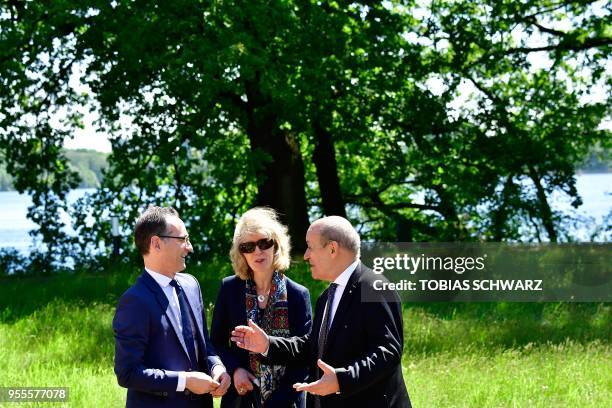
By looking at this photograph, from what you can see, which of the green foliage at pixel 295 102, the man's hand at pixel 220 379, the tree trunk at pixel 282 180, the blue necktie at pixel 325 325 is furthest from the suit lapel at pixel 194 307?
the tree trunk at pixel 282 180

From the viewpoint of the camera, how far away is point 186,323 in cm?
493

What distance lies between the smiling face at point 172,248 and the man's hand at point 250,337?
0.50m

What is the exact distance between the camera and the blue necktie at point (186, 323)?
4914 millimetres

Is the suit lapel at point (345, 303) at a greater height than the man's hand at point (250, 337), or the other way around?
the suit lapel at point (345, 303)

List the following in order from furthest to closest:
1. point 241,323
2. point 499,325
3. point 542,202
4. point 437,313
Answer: point 542,202, point 437,313, point 499,325, point 241,323

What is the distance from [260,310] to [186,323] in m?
0.75

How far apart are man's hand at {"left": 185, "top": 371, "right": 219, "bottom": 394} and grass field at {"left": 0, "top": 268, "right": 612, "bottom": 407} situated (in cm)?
359

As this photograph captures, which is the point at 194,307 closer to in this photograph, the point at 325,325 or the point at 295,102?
the point at 325,325

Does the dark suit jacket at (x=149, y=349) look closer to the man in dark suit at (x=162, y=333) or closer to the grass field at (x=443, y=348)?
the man in dark suit at (x=162, y=333)

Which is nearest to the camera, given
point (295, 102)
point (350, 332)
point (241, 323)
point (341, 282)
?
point (350, 332)

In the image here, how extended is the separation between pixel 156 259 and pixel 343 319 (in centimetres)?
106

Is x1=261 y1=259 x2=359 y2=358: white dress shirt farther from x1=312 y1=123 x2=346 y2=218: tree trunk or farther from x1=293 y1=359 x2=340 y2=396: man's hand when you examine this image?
x1=312 y1=123 x2=346 y2=218: tree trunk

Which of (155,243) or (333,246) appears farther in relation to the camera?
(155,243)

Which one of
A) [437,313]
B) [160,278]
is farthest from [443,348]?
[160,278]
